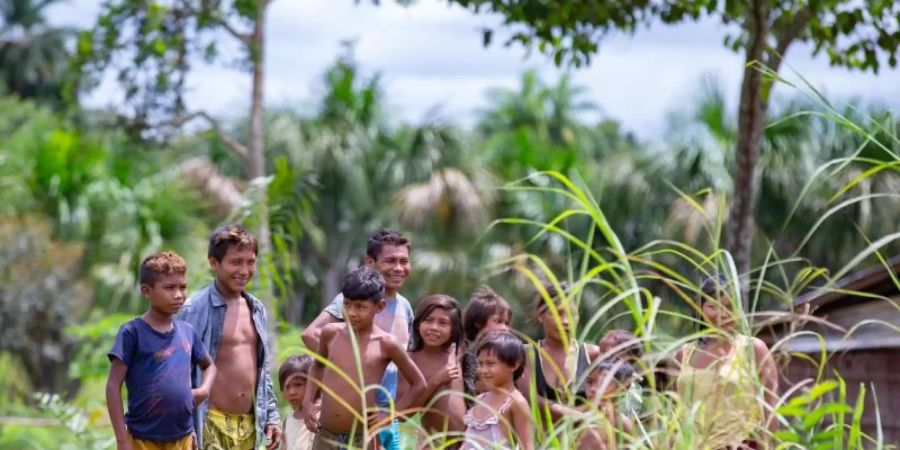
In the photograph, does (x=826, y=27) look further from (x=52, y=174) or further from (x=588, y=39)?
(x=52, y=174)

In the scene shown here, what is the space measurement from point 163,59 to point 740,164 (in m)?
9.10

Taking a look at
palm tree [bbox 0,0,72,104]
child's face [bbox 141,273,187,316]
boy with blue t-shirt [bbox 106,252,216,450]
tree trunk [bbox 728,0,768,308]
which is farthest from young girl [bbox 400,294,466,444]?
palm tree [bbox 0,0,72,104]

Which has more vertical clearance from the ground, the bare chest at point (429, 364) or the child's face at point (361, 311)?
the child's face at point (361, 311)

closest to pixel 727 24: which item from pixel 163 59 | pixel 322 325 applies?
pixel 322 325

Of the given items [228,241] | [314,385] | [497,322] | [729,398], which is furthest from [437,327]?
[729,398]

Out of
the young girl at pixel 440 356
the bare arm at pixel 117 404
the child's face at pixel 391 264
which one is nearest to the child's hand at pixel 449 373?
the young girl at pixel 440 356

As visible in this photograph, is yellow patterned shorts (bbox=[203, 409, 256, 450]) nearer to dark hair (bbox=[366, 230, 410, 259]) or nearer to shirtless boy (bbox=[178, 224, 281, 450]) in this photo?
→ shirtless boy (bbox=[178, 224, 281, 450])

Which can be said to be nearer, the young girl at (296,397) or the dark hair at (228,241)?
the dark hair at (228,241)

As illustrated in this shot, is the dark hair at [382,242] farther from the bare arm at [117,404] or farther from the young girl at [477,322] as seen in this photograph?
the bare arm at [117,404]

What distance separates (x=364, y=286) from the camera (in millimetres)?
6789

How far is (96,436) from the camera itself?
13.6 m

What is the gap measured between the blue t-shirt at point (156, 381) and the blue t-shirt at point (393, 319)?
843 mm

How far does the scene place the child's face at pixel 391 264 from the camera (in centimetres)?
739

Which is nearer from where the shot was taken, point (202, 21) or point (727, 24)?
point (727, 24)
